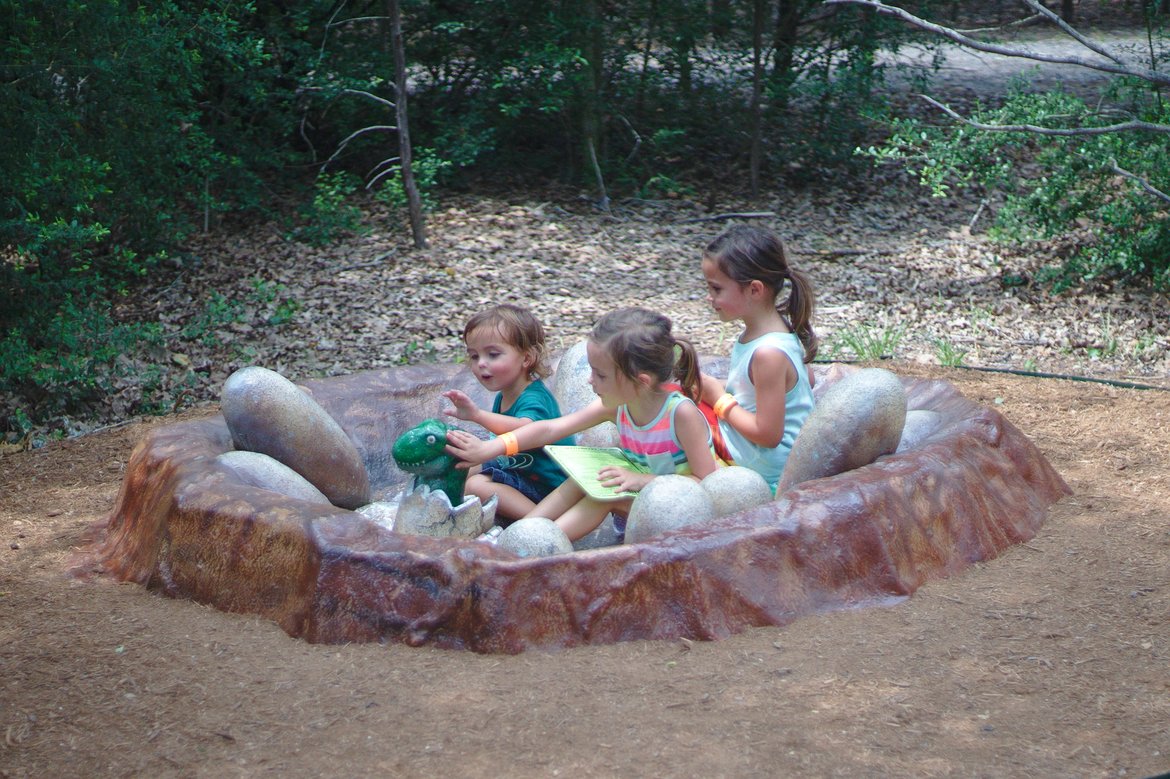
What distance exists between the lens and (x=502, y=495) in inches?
175

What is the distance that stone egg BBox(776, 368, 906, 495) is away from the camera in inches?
150

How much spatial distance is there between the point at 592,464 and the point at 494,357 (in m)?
0.58

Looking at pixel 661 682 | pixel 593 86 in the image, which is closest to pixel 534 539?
pixel 661 682

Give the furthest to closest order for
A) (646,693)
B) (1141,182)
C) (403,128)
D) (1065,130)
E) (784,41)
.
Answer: (784,41), (403,128), (1141,182), (1065,130), (646,693)

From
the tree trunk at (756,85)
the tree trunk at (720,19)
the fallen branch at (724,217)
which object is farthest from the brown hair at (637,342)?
the tree trunk at (720,19)

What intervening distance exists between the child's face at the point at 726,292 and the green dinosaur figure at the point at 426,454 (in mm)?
1106

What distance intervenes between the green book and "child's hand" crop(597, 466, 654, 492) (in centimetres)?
2

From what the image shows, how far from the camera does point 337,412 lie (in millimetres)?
4988

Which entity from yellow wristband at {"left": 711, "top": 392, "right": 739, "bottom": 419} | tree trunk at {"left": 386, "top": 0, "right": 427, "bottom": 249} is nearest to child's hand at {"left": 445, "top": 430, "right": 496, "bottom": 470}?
yellow wristband at {"left": 711, "top": 392, "right": 739, "bottom": 419}

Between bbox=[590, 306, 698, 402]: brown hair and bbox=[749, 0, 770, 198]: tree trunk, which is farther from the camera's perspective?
bbox=[749, 0, 770, 198]: tree trunk

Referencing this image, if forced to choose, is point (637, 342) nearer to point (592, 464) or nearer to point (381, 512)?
point (592, 464)

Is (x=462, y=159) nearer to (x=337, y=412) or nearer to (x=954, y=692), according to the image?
(x=337, y=412)

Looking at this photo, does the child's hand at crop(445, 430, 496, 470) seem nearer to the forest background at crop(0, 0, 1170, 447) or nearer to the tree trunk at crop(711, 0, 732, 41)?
the forest background at crop(0, 0, 1170, 447)

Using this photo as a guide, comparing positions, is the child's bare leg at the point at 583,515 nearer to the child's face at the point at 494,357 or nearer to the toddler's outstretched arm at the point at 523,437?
the toddler's outstretched arm at the point at 523,437
